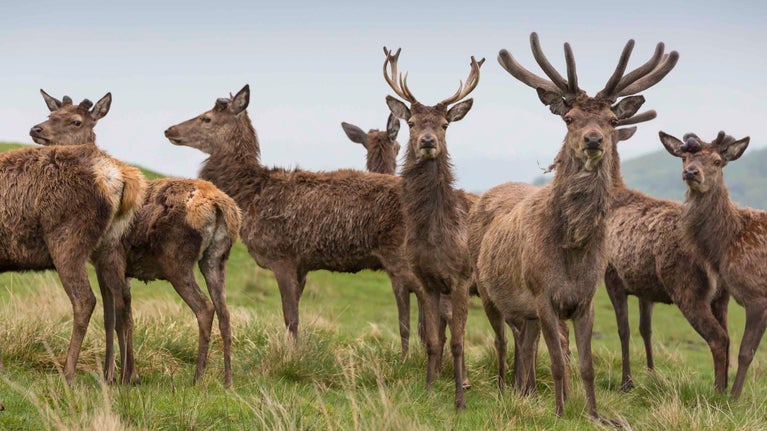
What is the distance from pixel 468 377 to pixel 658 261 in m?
2.53

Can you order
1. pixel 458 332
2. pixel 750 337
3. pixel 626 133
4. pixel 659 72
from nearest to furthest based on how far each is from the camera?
pixel 659 72 → pixel 458 332 → pixel 750 337 → pixel 626 133

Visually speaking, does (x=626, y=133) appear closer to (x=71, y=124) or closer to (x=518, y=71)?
(x=518, y=71)

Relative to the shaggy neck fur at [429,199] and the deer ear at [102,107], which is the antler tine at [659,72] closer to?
the shaggy neck fur at [429,199]

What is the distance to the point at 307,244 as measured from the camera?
1031cm

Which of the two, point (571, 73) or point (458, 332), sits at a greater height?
point (571, 73)

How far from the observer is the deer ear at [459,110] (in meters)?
8.96

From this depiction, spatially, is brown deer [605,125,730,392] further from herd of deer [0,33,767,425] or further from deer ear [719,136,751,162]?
deer ear [719,136,751,162]

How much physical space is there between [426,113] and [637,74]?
202 centimetres

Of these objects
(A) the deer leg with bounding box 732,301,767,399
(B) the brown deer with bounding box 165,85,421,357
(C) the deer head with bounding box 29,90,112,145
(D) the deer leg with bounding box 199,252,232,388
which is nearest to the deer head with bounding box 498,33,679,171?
(B) the brown deer with bounding box 165,85,421,357

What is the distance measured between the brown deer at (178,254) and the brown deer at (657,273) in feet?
13.4

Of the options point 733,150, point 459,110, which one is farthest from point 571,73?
point 733,150

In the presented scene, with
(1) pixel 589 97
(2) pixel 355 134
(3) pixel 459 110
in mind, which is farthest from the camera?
(2) pixel 355 134

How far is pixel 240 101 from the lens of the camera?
11.4 meters

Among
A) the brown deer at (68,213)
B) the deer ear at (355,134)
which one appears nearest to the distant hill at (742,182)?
the deer ear at (355,134)
